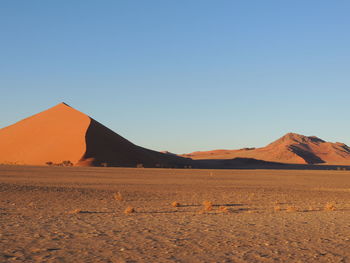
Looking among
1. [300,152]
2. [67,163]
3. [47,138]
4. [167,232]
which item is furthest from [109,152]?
[300,152]

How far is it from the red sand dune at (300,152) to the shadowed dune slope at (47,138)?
169ft

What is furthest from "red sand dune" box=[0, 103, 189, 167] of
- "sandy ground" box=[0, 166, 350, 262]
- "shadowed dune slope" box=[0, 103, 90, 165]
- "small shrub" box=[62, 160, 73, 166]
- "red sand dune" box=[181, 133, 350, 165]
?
"red sand dune" box=[181, 133, 350, 165]

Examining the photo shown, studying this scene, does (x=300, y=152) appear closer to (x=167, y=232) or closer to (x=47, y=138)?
(x=47, y=138)

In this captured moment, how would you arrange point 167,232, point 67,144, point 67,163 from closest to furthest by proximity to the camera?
point 167,232
point 67,163
point 67,144

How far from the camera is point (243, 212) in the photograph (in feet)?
47.9

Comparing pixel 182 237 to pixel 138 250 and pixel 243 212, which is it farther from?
pixel 243 212

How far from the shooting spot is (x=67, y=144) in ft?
198

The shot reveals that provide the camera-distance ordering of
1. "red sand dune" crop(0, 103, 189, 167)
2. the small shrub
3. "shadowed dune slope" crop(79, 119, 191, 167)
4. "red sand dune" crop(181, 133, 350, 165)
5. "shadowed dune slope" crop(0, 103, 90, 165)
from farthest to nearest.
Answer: "red sand dune" crop(181, 133, 350, 165)
"shadowed dune slope" crop(0, 103, 90, 165)
"red sand dune" crop(0, 103, 189, 167)
"shadowed dune slope" crop(79, 119, 191, 167)
the small shrub

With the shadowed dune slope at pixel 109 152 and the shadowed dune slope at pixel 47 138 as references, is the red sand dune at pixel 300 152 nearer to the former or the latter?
the shadowed dune slope at pixel 109 152

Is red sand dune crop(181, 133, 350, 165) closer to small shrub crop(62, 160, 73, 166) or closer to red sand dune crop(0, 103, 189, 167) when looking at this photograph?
red sand dune crop(0, 103, 189, 167)

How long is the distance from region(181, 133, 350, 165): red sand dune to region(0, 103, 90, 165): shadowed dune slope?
51525 mm

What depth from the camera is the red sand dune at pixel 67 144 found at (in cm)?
5728

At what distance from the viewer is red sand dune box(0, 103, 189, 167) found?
57281 mm

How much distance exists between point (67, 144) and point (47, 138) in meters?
6.10
